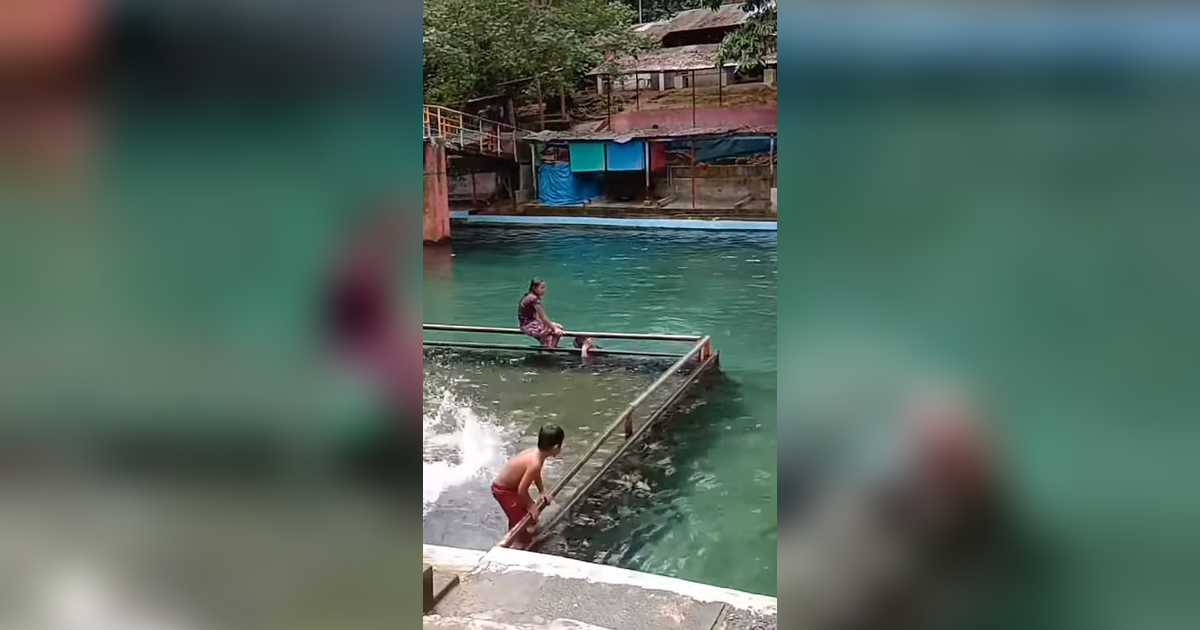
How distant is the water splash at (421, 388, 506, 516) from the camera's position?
6.68m

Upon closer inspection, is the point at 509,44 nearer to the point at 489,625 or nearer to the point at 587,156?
the point at 587,156

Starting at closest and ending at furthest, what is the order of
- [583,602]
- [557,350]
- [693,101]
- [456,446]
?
[583,602] → [456,446] → [557,350] → [693,101]

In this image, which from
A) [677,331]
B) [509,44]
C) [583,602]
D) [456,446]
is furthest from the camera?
[509,44]

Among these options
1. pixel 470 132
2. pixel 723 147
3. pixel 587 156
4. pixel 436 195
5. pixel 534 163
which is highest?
pixel 470 132

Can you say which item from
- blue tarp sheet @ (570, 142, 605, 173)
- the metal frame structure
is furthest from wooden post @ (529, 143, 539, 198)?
the metal frame structure

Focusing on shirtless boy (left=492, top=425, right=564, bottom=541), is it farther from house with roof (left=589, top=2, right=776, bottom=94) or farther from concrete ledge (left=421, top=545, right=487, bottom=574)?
house with roof (left=589, top=2, right=776, bottom=94)

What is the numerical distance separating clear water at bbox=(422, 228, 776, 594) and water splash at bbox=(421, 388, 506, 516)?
1.08 ft

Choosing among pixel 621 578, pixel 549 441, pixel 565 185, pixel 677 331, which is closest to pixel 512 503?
pixel 549 441

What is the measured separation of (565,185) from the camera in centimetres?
2286

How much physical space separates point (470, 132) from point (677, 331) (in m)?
10.6

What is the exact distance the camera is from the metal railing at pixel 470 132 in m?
18.9

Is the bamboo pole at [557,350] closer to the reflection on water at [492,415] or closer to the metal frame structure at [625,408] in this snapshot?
the metal frame structure at [625,408]

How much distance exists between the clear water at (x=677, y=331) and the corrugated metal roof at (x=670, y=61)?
17.0 ft
